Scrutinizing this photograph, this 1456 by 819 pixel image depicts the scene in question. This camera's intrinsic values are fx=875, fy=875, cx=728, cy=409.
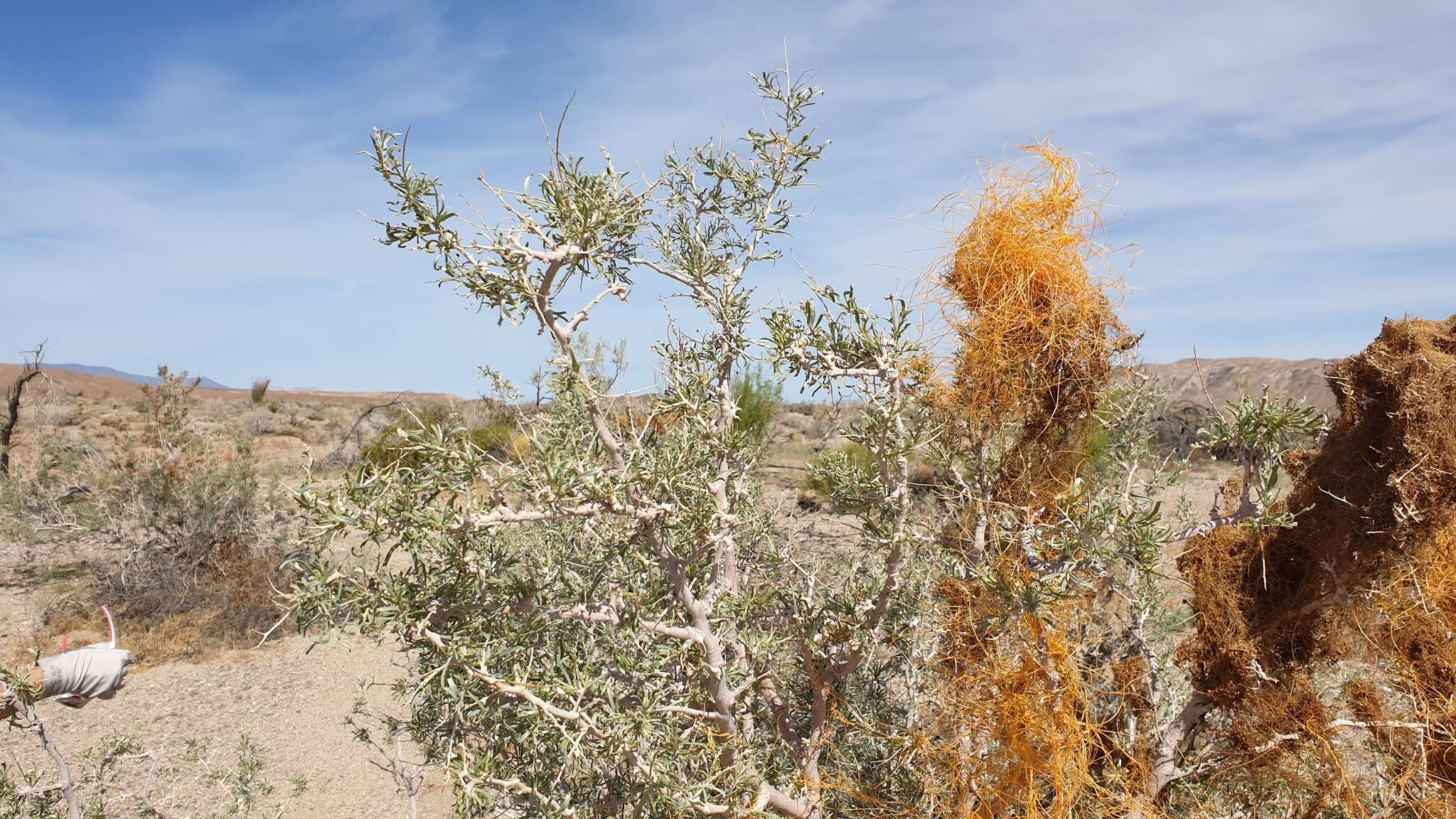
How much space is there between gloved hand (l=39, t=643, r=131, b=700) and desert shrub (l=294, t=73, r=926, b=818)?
1.18 m

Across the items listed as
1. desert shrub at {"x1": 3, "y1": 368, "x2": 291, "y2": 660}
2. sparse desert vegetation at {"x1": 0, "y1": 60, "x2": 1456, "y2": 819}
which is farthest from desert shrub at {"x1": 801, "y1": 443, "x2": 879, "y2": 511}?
desert shrub at {"x1": 3, "y1": 368, "x2": 291, "y2": 660}

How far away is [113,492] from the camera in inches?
455

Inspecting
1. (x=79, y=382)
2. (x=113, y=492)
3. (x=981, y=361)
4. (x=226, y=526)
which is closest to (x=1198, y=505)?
(x=981, y=361)

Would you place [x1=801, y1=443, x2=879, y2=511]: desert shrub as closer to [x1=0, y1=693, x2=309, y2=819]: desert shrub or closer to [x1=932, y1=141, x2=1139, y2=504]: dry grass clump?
[x1=932, y1=141, x2=1139, y2=504]: dry grass clump

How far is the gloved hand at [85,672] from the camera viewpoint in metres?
3.38

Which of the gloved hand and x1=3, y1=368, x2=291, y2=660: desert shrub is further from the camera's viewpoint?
x1=3, y1=368, x2=291, y2=660: desert shrub

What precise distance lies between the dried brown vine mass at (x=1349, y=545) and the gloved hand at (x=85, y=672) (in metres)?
4.17

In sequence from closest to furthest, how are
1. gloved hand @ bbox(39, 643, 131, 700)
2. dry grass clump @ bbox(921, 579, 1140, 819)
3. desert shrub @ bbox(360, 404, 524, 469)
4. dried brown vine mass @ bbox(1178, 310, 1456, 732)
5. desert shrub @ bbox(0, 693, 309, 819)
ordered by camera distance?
desert shrub @ bbox(360, 404, 524, 469)
dried brown vine mass @ bbox(1178, 310, 1456, 732)
dry grass clump @ bbox(921, 579, 1140, 819)
gloved hand @ bbox(39, 643, 131, 700)
desert shrub @ bbox(0, 693, 309, 819)

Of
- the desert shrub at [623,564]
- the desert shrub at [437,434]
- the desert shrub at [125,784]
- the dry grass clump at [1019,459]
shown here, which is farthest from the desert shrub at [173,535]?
the dry grass clump at [1019,459]

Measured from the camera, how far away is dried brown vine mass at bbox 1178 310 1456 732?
8.75 feet

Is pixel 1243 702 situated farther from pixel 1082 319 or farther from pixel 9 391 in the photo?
pixel 9 391

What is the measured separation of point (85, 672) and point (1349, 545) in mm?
4672

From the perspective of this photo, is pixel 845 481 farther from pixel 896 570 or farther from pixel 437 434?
pixel 437 434

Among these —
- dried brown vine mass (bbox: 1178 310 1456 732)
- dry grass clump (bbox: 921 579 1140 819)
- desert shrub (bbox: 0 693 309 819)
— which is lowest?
desert shrub (bbox: 0 693 309 819)
